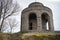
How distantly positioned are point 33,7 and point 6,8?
3.66 metres

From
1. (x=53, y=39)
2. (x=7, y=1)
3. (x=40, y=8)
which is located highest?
(x=7, y=1)

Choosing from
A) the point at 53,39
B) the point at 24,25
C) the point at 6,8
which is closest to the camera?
the point at 53,39

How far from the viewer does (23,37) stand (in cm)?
1180

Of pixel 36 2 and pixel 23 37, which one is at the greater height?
pixel 36 2

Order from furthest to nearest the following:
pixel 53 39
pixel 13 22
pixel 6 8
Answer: pixel 13 22, pixel 6 8, pixel 53 39

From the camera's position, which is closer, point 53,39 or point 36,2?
point 53,39

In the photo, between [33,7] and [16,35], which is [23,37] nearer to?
[16,35]

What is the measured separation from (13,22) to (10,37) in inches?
570

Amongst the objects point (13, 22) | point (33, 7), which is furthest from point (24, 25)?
→ point (13, 22)

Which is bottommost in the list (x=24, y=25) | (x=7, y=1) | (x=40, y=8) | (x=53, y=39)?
(x=53, y=39)

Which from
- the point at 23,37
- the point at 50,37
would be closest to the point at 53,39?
the point at 50,37

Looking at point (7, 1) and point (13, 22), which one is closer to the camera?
point (7, 1)

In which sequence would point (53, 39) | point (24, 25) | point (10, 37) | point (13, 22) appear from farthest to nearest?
point (13, 22) → point (24, 25) → point (53, 39) → point (10, 37)

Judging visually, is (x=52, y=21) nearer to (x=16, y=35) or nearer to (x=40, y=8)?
(x=40, y=8)
